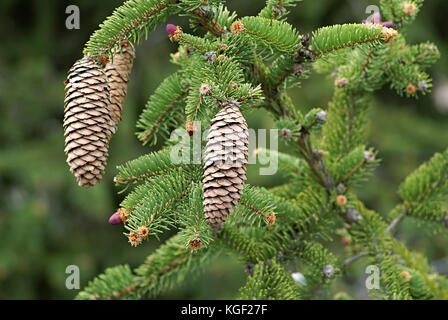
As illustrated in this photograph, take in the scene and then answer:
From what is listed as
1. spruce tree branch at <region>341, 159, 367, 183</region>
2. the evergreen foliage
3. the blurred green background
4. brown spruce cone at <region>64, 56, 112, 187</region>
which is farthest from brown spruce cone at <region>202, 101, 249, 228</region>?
the blurred green background

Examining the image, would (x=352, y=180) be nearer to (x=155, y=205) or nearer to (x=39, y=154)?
(x=155, y=205)

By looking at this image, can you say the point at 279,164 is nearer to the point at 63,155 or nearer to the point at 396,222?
the point at 396,222

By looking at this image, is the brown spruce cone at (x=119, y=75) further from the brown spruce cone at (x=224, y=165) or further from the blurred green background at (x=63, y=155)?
the blurred green background at (x=63, y=155)

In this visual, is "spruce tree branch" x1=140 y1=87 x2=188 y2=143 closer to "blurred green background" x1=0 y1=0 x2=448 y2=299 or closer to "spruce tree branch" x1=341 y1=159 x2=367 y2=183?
"spruce tree branch" x1=341 y1=159 x2=367 y2=183

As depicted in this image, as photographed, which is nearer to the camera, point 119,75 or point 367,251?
point 119,75

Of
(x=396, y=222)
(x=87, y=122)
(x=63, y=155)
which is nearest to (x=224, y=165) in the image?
(x=87, y=122)

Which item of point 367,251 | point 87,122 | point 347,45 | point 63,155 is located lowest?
point 367,251

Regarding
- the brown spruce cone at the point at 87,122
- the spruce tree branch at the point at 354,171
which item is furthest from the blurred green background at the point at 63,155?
the brown spruce cone at the point at 87,122
